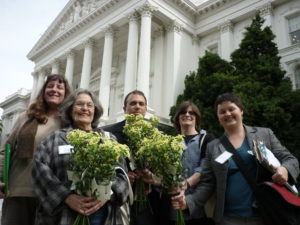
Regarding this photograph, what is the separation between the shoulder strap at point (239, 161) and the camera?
3.00m

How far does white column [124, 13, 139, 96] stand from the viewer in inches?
755

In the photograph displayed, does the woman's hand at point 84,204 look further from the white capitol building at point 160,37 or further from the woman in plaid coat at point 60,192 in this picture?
the white capitol building at point 160,37

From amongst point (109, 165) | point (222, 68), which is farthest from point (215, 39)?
point (109, 165)

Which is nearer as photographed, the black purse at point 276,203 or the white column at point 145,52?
the black purse at point 276,203

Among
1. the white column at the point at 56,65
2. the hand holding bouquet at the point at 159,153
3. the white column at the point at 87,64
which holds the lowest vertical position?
the hand holding bouquet at the point at 159,153

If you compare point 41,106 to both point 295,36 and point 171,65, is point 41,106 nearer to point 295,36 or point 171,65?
point 171,65

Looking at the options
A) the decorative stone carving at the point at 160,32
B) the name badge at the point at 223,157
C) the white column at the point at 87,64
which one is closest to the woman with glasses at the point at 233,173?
the name badge at the point at 223,157

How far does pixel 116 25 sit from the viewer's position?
894 inches

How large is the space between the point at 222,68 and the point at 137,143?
13154mm

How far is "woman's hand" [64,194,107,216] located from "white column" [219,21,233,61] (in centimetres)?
2008

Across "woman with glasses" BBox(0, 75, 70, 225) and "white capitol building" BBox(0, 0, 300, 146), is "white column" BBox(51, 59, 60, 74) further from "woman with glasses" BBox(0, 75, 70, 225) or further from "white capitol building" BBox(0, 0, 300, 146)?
"woman with glasses" BBox(0, 75, 70, 225)

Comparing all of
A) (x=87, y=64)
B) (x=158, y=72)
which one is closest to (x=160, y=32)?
(x=158, y=72)

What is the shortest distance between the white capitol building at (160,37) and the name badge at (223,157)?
48.6 feet

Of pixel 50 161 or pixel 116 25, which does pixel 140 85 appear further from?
pixel 50 161
